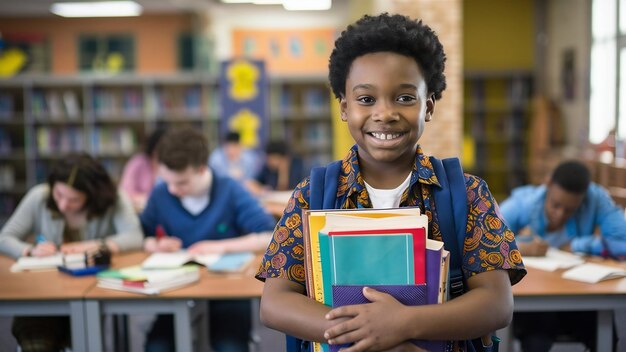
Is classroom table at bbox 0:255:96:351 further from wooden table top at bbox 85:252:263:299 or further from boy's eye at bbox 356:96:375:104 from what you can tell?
boy's eye at bbox 356:96:375:104

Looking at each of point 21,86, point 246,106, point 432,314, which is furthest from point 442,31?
point 21,86

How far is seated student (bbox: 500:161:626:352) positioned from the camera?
2490 millimetres

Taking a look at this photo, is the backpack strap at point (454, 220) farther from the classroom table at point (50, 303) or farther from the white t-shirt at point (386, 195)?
the classroom table at point (50, 303)

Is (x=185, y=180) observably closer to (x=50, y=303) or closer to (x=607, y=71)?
(x=50, y=303)

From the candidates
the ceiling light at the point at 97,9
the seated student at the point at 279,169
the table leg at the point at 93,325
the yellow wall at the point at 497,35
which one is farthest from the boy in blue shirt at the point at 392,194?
the ceiling light at the point at 97,9

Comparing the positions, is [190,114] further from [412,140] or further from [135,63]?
[412,140]

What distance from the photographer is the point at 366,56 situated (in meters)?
1.14

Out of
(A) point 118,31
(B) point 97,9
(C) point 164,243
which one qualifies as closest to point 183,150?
(C) point 164,243

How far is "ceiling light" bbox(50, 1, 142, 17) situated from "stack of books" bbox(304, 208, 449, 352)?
8.89 m

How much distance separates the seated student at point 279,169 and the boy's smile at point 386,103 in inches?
197

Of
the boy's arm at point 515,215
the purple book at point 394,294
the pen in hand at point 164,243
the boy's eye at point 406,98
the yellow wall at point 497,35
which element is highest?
the yellow wall at point 497,35

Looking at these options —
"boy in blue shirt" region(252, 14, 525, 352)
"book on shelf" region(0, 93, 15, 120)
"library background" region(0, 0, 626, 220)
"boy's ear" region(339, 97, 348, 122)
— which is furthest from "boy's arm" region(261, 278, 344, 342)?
"book on shelf" region(0, 93, 15, 120)

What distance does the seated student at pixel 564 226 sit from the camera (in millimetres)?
2490

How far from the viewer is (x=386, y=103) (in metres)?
1.12
